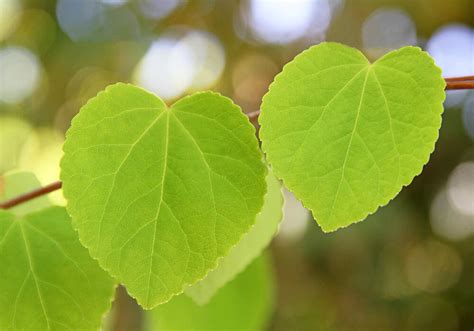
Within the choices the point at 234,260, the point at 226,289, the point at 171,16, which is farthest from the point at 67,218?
the point at 171,16

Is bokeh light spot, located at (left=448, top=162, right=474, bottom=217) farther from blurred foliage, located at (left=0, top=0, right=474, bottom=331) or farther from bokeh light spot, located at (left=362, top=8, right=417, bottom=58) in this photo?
bokeh light spot, located at (left=362, top=8, right=417, bottom=58)

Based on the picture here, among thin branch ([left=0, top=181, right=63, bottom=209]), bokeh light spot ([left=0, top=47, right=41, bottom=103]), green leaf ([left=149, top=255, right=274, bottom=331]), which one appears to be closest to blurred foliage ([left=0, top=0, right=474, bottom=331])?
bokeh light spot ([left=0, top=47, right=41, bottom=103])

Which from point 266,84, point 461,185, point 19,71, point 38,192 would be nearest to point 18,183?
point 38,192

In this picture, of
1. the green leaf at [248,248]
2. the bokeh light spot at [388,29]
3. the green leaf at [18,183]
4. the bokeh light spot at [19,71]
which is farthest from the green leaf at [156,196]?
the bokeh light spot at [19,71]

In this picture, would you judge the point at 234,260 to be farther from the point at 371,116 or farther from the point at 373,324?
the point at 373,324

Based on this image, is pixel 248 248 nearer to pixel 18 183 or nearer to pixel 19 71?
pixel 18 183

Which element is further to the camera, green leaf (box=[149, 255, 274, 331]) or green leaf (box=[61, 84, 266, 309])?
green leaf (box=[149, 255, 274, 331])
